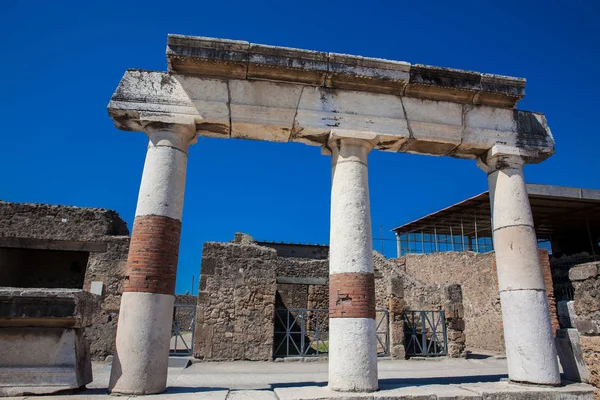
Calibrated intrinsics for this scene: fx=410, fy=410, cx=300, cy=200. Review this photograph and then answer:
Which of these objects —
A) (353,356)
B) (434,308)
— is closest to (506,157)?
(353,356)

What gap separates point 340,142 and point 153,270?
138 inches

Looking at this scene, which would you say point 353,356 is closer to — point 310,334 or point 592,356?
point 592,356

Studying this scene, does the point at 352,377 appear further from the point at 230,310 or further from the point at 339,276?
the point at 230,310

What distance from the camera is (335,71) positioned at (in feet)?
22.6

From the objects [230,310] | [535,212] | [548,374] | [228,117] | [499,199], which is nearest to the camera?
[548,374]

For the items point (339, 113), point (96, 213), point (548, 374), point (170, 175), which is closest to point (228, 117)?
point (170, 175)

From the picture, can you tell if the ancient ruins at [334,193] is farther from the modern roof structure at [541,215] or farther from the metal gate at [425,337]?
the modern roof structure at [541,215]

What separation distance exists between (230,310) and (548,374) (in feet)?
26.1

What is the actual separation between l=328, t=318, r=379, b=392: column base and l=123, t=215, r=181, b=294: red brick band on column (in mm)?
2520

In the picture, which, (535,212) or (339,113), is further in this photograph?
(535,212)

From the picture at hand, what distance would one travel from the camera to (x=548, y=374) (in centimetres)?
610

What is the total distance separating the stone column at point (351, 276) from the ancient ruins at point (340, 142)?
2 cm

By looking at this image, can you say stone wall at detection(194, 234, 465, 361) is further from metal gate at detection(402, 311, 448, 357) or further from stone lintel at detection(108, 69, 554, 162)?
stone lintel at detection(108, 69, 554, 162)

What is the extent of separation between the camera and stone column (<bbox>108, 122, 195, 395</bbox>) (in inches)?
213
